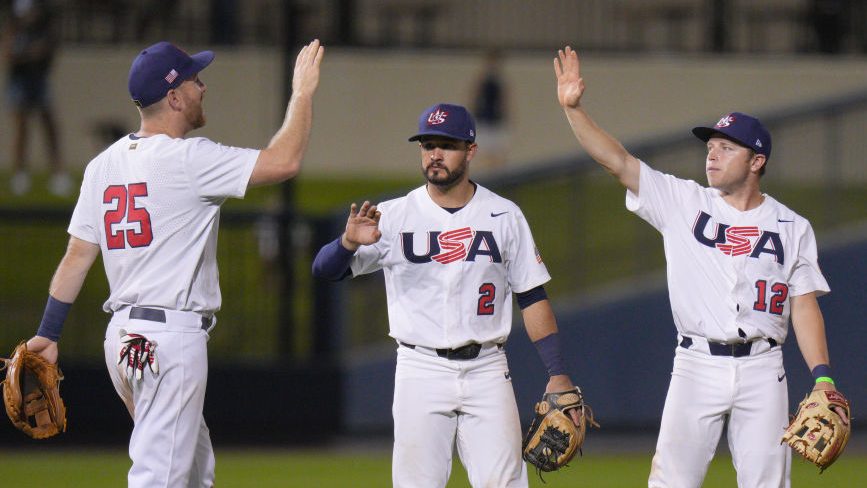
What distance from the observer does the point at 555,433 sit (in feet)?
21.6

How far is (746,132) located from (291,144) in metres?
2.23

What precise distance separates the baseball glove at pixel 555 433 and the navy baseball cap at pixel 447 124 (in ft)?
4.10

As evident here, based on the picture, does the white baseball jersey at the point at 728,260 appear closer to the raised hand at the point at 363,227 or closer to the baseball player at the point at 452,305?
the baseball player at the point at 452,305

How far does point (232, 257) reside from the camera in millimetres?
11812

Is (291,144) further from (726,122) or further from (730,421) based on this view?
(730,421)

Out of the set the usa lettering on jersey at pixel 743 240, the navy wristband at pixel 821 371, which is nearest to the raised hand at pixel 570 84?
the usa lettering on jersey at pixel 743 240

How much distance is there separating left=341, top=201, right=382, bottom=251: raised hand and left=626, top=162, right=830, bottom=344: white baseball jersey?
4.61 feet

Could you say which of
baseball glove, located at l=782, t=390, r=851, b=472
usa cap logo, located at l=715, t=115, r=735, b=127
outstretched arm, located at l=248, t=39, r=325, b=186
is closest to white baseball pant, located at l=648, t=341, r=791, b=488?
baseball glove, located at l=782, t=390, r=851, b=472

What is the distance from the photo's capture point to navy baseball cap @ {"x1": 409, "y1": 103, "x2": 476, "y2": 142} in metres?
6.57

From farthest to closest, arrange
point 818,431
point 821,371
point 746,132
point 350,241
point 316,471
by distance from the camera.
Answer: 1. point 316,471
2. point 746,132
3. point 821,371
4. point 818,431
5. point 350,241

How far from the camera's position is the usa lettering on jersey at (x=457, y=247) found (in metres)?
6.60

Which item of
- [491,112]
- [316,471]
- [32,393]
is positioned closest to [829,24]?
[491,112]

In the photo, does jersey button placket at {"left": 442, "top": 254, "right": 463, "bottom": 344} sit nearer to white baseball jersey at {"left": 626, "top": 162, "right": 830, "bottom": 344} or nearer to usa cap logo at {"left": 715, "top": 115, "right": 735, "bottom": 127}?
white baseball jersey at {"left": 626, "top": 162, "right": 830, "bottom": 344}

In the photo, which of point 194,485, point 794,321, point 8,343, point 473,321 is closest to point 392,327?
point 473,321
